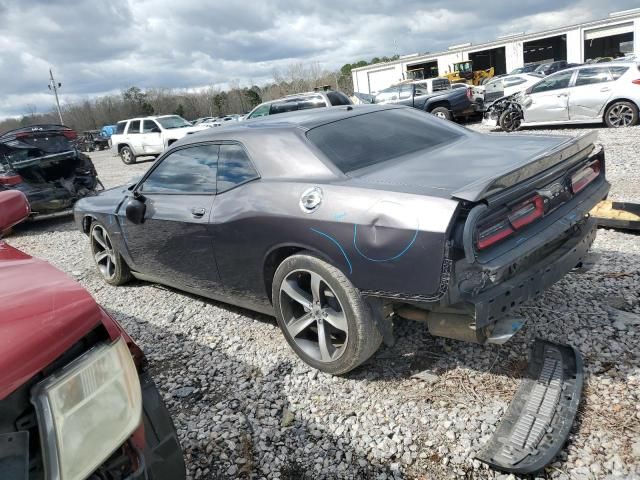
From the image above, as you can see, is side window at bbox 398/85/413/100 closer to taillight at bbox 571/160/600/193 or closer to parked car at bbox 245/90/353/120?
parked car at bbox 245/90/353/120

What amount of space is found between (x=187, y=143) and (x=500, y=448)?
118 inches

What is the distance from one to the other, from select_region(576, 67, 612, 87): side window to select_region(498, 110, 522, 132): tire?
5.30 ft

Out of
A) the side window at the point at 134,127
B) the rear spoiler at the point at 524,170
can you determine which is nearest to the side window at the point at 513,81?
the side window at the point at 134,127

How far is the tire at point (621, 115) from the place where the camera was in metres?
10.7

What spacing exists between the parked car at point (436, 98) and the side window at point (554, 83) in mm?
3084

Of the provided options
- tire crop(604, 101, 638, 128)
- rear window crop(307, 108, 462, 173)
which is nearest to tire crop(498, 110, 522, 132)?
tire crop(604, 101, 638, 128)

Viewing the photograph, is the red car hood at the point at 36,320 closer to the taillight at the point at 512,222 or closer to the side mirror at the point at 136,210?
the taillight at the point at 512,222

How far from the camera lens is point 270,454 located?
2373 mm

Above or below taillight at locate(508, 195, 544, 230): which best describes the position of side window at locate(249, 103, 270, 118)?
above

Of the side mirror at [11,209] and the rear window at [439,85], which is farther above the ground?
the rear window at [439,85]

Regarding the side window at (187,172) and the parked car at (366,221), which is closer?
the parked car at (366,221)

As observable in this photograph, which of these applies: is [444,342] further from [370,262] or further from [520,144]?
[520,144]

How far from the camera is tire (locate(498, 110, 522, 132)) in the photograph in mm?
12719

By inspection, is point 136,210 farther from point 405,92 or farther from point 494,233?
point 405,92
